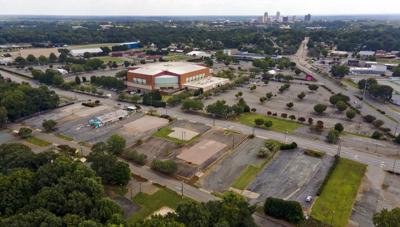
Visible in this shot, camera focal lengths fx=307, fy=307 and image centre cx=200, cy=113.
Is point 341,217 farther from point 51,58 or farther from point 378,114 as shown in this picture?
point 51,58

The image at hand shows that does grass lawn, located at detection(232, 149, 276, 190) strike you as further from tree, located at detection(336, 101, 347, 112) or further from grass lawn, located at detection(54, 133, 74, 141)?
grass lawn, located at detection(54, 133, 74, 141)

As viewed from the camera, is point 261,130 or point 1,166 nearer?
point 1,166

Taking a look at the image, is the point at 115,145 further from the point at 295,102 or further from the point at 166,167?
the point at 295,102

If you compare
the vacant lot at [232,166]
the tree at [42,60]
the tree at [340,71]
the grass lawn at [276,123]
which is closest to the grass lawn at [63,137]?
the vacant lot at [232,166]

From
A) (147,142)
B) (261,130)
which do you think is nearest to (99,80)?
(147,142)

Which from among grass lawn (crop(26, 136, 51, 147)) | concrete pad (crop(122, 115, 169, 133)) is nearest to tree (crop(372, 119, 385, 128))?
concrete pad (crop(122, 115, 169, 133))
